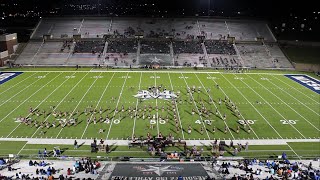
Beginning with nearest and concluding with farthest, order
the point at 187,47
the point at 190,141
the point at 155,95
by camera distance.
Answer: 1. the point at 190,141
2. the point at 155,95
3. the point at 187,47

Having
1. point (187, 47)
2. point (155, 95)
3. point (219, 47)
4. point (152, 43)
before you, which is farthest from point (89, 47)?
point (155, 95)

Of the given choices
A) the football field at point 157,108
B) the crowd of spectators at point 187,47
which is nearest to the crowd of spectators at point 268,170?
the football field at point 157,108

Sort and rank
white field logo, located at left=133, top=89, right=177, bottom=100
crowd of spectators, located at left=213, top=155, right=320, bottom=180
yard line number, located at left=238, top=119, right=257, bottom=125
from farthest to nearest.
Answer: white field logo, located at left=133, top=89, right=177, bottom=100 → yard line number, located at left=238, top=119, right=257, bottom=125 → crowd of spectators, located at left=213, top=155, right=320, bottom=180

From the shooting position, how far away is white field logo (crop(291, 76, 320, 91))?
1819 inches

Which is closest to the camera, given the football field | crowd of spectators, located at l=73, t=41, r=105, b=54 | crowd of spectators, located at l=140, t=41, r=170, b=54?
the football field

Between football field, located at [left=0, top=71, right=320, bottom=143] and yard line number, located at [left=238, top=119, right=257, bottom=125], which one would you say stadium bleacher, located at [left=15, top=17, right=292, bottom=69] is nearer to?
football field, located at [left=0, top=71, right=320, bottom=143]

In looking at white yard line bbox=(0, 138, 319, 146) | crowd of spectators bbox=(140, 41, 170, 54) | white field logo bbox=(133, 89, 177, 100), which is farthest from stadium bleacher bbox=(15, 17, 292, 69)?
white yard line bbox=(0, 138, 319, 146)

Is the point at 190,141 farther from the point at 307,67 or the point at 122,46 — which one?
the point at 122,46

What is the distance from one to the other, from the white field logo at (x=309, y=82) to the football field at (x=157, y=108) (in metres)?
A: 1.55

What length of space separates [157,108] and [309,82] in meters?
26.8

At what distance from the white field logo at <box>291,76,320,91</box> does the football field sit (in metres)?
1.55

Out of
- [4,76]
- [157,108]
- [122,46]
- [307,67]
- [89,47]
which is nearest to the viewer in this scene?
[157,108]

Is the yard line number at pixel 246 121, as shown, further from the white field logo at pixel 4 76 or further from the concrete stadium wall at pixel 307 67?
the white field logo at pixel 4 76

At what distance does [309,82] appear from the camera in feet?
162
